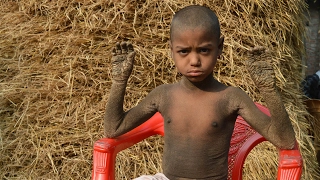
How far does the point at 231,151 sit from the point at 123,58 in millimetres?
694

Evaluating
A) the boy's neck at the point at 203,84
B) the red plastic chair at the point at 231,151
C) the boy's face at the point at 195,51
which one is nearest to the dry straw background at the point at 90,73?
the red plastic chair at the point at 231,151

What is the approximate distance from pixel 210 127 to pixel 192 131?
6cm

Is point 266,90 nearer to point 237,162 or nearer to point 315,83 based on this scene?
point 237,162

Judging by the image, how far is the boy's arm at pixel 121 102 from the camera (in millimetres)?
1482

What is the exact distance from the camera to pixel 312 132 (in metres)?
3.13

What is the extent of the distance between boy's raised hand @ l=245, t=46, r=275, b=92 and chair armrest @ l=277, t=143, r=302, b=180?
0.25 metres

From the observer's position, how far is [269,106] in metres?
1.34

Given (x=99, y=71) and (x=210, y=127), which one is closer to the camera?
(x=210, y=127)

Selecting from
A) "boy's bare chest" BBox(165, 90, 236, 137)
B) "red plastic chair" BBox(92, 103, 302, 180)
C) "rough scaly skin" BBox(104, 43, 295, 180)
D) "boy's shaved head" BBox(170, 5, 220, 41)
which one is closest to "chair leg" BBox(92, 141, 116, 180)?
"red plastic chair" BBox(92, 103, 302, 180)

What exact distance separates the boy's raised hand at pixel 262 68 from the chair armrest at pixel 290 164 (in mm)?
246

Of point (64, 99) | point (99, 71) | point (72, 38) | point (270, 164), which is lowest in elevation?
point (270, 164)

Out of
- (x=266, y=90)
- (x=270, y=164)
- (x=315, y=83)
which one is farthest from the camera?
(x=315, y=83)

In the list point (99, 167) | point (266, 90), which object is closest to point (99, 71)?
point (99, 167)

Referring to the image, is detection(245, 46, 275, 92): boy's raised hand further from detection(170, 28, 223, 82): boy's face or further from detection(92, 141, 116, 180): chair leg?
detection(92, 141, 116, 180): chair leg
